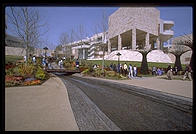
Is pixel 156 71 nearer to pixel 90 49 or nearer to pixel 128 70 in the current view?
pixel 128 70

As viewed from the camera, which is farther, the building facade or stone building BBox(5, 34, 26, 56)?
the building facade

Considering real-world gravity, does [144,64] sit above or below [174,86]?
above

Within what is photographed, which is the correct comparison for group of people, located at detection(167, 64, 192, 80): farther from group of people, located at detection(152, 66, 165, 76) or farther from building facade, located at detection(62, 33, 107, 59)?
building facade, located at detection(62, 33, 107, 59)

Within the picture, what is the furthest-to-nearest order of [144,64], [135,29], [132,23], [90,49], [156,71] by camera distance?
[90,49] < [135,29] < [132,23] < [156,71] < [144,64]

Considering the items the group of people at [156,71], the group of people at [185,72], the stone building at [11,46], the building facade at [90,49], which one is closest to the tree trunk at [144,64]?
the group of people at [156,71]

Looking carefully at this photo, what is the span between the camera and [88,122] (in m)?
2.56

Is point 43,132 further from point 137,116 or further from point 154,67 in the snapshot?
point 154,67

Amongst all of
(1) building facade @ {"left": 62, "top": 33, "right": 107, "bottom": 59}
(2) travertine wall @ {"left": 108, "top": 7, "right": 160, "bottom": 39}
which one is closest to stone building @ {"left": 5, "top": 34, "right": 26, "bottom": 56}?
(2) travertine wall @ {"left": 108, "top": 7, "right": 160, "bottom": 39}

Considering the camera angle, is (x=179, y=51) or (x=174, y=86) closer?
(x=174, y=86)

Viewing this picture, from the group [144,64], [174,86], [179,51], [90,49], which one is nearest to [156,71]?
[144,64]

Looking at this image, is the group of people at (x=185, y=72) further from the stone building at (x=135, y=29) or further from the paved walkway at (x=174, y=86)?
the stone building at (x=135, y=29)

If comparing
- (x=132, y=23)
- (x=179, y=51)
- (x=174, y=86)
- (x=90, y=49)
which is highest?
(x=132, y=23)

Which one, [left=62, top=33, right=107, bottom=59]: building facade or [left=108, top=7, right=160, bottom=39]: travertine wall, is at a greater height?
[left=108, top=7, right=160, bottom=39]: travertine wall

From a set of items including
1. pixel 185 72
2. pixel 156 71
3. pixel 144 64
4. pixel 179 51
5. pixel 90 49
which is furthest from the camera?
pixel 90 49
